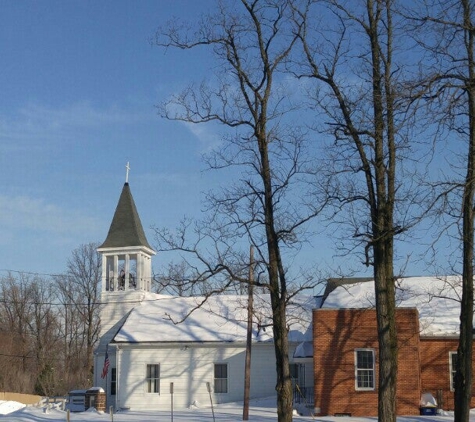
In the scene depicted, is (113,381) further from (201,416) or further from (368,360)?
(368,360)

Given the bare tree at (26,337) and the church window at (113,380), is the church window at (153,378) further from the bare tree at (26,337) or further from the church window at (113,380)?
the bare tree at (26,337)

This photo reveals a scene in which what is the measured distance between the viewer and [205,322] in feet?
150

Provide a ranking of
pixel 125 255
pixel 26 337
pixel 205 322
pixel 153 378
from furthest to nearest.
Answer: pixel 26 337
pixel 125 255
pixel 205 322
pixel 153 378

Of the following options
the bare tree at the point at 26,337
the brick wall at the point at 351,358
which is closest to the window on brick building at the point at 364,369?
the brick wall at the point at 351,358

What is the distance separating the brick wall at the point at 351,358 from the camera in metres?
33.7

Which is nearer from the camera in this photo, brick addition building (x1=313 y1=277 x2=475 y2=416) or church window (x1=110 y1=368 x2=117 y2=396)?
brick addition building (x1=313 y1=277 x2=475 y2=416)

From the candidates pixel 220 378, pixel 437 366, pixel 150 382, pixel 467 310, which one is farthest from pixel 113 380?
pixel 467 310

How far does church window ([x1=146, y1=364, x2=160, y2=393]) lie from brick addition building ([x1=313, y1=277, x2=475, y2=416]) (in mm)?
11631

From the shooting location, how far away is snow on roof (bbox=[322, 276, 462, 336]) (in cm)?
3562

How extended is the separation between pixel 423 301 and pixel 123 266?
2368 centimetres

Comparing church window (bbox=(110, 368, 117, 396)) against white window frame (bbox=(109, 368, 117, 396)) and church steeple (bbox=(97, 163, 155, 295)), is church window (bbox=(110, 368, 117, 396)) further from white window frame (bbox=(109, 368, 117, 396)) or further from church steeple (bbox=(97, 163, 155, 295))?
church steeple (bbox=(97, 163, 155, 295))

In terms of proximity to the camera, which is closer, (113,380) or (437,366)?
(437,366)

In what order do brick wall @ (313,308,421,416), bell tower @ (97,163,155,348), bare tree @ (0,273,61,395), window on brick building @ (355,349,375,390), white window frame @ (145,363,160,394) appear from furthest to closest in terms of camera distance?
bare tree @ (0,273,61,395) < bell tower @ (97,163,155,348) < white window frame @ (145,363,160,394) < window on brick building @ (355,349,375,390) < brick wall @ (313,308,421,416)

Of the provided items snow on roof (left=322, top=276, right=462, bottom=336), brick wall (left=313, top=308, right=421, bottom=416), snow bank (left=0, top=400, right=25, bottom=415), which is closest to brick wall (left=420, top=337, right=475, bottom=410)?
snow on roof (left=322, top=276, right=462, bottom=336)
